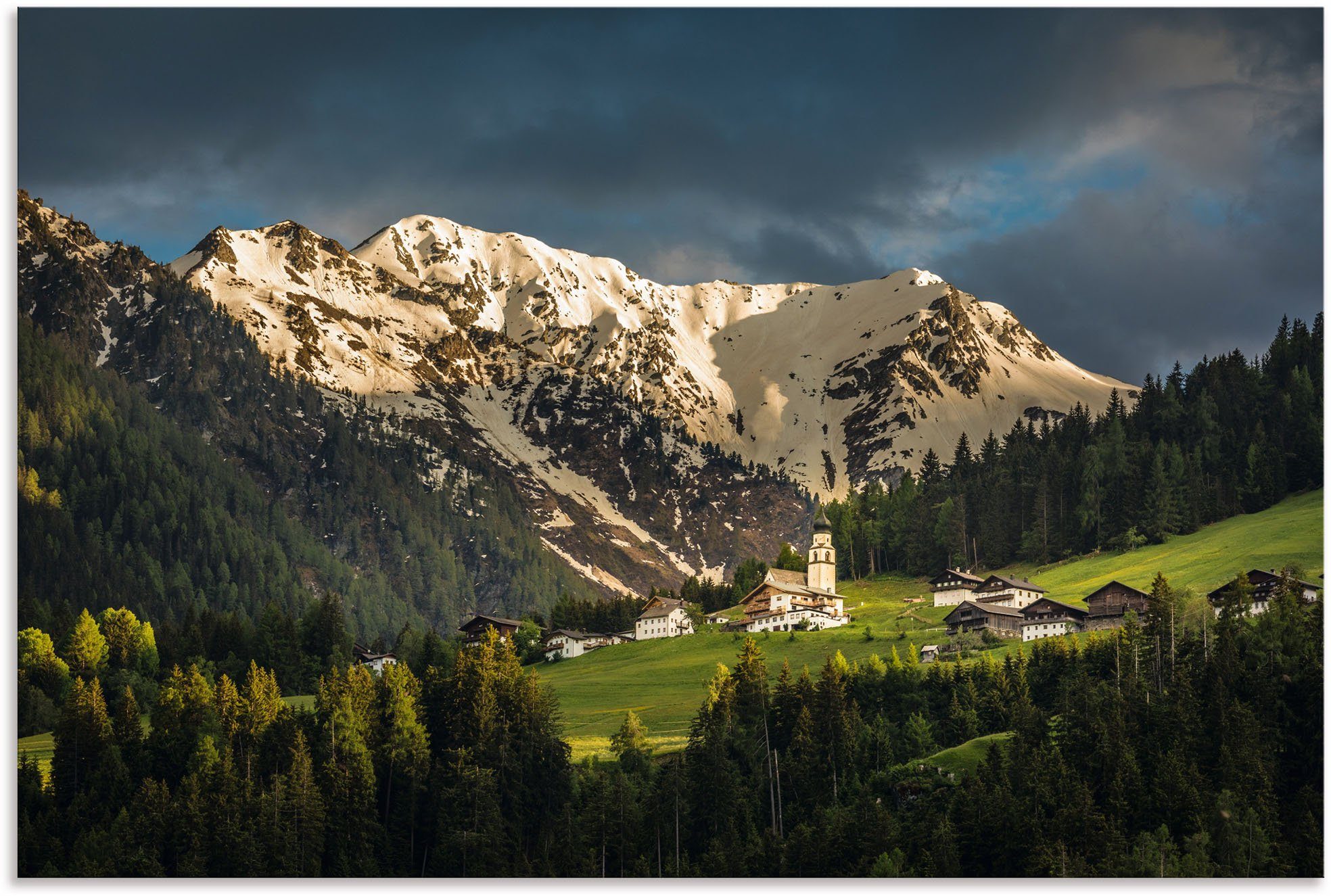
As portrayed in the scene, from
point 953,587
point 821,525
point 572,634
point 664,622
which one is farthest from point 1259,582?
point 821,525

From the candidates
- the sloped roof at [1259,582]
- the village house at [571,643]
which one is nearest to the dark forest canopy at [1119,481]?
the sloped roof at [1259,582]

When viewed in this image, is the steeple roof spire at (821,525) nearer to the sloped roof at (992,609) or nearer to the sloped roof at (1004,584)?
the sloped roof at (1004,584)

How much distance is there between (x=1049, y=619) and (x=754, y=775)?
38.7 metres

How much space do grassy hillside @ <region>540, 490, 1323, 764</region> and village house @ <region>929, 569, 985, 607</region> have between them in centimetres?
154

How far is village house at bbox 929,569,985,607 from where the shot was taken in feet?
377

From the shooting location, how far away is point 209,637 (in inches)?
4203

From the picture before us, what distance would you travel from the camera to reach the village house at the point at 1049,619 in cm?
9394

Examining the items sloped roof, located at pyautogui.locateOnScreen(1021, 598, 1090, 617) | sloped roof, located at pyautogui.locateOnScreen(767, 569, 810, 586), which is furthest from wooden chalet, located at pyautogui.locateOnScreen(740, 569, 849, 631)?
sloped roof, located at pyautogui.locateOnScreen(1021, 598, 1090, 617)

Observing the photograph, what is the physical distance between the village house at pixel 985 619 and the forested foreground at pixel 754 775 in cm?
2186

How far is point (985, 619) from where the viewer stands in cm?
9862

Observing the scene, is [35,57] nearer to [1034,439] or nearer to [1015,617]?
[1015,617]

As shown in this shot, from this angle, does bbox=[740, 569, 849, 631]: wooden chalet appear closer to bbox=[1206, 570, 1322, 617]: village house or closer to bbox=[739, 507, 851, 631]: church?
bbox=[739, 507, 851, 631]: church

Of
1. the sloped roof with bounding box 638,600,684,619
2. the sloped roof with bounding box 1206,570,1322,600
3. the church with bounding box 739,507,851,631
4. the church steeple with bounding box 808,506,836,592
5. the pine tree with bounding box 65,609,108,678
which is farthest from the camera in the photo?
the church steeple with bounding box 808,506,836,592

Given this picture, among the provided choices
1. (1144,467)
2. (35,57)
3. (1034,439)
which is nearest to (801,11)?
(35,57)
